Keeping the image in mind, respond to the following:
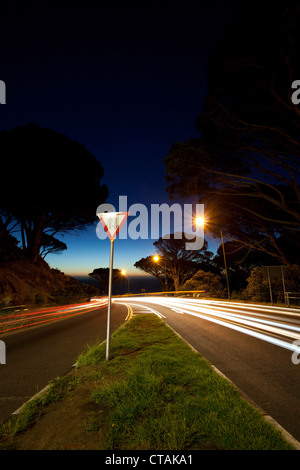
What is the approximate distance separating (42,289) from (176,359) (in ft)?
78.7

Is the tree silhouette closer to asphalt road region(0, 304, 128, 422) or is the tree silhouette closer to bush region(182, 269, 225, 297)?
bush region(182, 269, 225, 297)

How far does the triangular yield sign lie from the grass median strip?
288 centimetres

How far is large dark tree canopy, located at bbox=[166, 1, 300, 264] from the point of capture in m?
9.69

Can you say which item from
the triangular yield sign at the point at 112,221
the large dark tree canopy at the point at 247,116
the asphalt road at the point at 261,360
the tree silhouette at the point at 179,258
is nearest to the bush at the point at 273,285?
the large dark tree canopy at the point at 247,116

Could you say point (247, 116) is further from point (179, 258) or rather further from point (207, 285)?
point (179, 258)

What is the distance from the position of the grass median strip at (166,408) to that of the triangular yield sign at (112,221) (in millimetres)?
2882

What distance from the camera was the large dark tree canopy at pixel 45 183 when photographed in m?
23.8

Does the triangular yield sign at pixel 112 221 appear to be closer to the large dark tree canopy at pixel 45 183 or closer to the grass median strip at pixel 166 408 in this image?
the grass median strip at pixel 166 408

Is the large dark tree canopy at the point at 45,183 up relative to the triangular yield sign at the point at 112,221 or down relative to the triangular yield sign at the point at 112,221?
up

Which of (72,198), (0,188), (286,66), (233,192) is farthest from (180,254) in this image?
(286,66)

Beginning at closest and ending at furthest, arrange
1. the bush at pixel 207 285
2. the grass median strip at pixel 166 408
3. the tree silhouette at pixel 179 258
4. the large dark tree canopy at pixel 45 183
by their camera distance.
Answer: the grass median strip at pixel 166 408
the large dark tree canopy at pixel 45 183
the bush at pixel 207 285
the tree silhouette at pixel 179 258

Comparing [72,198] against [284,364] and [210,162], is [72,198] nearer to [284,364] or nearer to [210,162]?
[210,162]

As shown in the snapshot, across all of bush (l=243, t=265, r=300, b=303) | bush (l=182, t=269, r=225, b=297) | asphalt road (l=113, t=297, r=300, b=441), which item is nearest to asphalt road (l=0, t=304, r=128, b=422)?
asphalt road (l=113, t=297, r=300, b=441)

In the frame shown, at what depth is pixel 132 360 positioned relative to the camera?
15.5 ft
